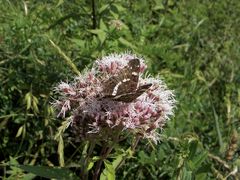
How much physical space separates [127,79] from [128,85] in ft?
0.06

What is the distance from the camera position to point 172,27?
3148 millimetres

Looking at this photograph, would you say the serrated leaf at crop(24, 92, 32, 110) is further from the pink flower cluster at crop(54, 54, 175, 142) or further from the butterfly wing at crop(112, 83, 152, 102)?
the butterfly wing at crop(112, 83, 152, 102)

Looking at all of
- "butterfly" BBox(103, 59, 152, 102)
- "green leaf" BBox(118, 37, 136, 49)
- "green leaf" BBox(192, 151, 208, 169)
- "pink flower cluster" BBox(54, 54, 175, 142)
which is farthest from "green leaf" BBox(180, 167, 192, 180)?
"green leaf" BBox(118, 37, 136, 49)

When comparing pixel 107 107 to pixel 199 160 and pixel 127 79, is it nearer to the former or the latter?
pixel 127 79

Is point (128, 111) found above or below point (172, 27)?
below

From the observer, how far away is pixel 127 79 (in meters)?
1.54

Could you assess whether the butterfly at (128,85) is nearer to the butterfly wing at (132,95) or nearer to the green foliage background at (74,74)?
the butterfly wing at (132,95)

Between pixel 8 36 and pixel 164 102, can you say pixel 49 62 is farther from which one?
pixel 164 102

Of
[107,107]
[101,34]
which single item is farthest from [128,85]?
[101,34]

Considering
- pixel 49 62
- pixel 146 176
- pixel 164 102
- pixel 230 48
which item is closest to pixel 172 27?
pixel 230 48

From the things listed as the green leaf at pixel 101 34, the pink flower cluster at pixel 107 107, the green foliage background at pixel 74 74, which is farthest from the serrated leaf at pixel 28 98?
the pink flower cluster at pixel 107 107

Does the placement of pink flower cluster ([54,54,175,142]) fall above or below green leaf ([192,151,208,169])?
above

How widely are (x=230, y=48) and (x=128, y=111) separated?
1998mm

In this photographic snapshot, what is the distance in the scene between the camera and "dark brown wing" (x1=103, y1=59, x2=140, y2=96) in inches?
60.4
